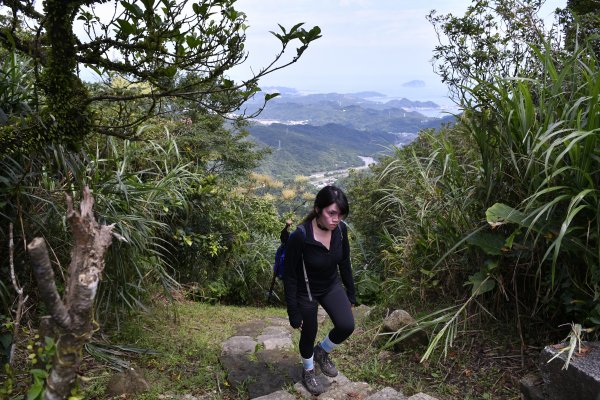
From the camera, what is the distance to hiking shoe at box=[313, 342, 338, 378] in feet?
9.96

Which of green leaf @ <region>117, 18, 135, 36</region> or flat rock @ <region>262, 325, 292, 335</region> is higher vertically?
green leaf @ <region>117, 18, 135, 36</region>

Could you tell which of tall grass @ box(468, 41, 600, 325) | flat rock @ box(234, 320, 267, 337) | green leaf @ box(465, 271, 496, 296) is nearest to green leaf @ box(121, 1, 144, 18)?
tall grass @ box(468, 41, 600, 325)

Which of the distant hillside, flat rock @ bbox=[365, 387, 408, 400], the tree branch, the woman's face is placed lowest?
flat rock @ bbox=[365, 387, 408, 400]

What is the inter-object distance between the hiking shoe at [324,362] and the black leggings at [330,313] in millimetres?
175

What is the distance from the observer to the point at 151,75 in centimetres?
211

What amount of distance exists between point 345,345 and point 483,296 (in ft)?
3.96

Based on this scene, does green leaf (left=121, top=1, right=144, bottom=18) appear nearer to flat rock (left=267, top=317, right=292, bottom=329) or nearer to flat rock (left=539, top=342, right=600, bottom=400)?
flat rock (left=539, top=342, right=600, bottom=400)

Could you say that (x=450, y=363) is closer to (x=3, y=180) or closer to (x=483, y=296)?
(x=483, y=296)

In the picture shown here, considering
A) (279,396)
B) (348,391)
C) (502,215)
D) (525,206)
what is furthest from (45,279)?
(525,206)

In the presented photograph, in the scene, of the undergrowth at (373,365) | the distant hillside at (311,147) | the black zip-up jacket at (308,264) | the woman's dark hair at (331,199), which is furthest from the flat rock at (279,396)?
the distant hillside at (311,147)

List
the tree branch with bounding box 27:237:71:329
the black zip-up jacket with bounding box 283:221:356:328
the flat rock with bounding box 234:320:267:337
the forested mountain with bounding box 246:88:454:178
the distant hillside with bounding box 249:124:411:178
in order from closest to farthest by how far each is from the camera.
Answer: the tree branch with bounding box 27:237:71:329, the black zip-up jacket with bounding box 283:221:356:328, the flat rock with bounding box 234:320:267:337, the distant hillside with bounding box 249:124:411:178, the forested mountain with bounding box 246:88:454:178

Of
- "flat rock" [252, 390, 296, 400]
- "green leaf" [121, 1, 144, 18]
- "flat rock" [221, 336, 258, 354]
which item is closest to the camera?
"green leaf" [121, 1, 144, 18]

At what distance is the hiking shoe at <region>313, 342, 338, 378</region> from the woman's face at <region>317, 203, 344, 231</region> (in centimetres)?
91

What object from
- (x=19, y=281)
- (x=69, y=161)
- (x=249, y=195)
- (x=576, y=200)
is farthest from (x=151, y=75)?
(x=249, y=195)
